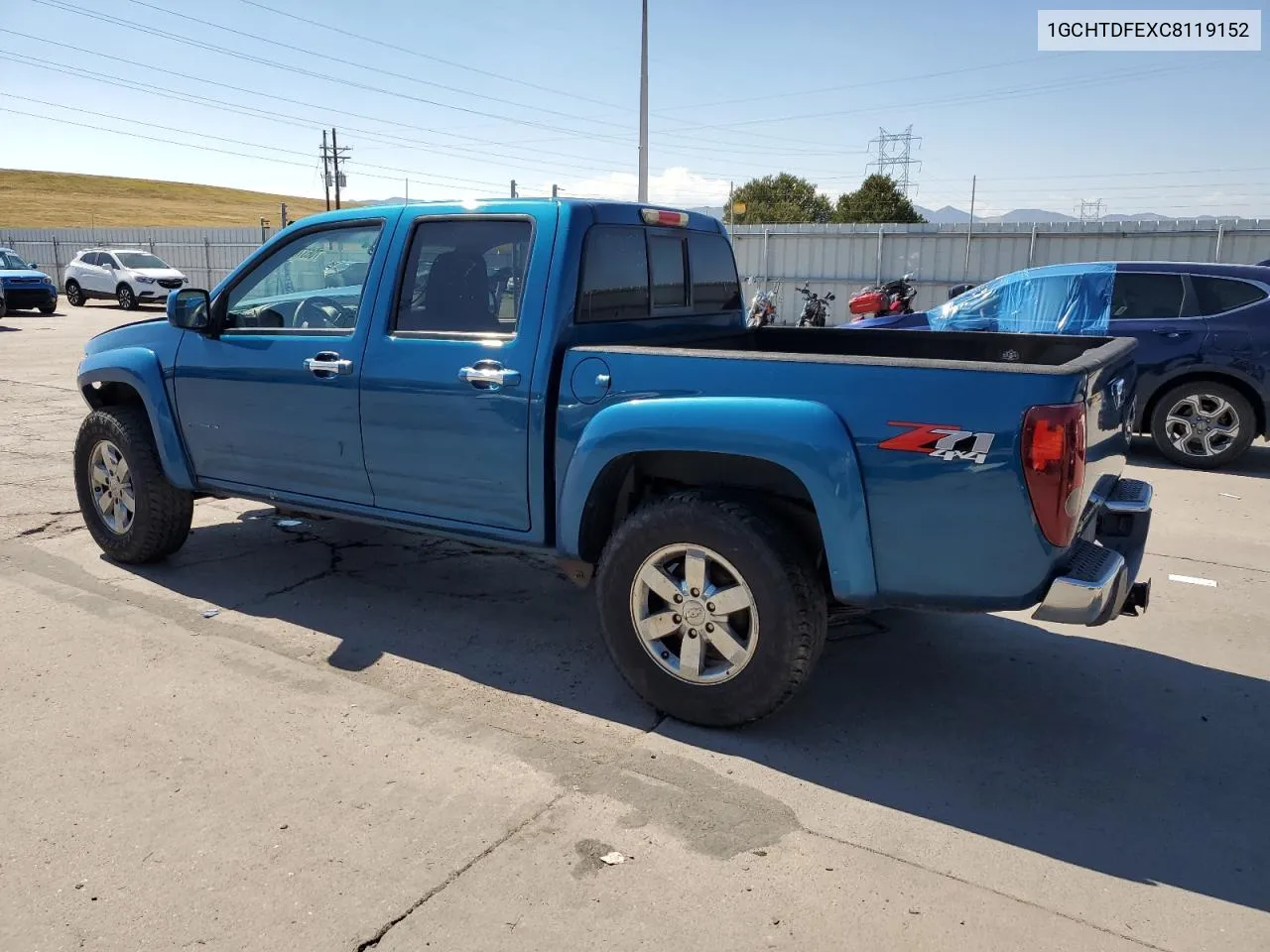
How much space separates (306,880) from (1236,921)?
2.52 meters

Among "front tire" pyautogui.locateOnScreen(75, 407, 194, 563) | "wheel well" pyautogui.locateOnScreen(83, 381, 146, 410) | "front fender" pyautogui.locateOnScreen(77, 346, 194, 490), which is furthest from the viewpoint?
"wheel well" pyautogui.locateOnScreen(83, 381, 146, 410)

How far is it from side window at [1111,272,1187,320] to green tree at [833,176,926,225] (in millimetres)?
54115

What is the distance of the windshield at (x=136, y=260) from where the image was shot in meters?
27.7

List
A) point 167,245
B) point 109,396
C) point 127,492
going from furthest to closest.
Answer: point 167,245, point 109,396, point 127,492

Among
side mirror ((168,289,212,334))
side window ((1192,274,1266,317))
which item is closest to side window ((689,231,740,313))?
side mirror ((168,289,212,334))

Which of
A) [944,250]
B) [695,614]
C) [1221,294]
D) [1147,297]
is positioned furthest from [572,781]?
[944,250]

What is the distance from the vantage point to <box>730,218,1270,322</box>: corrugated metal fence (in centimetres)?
1816

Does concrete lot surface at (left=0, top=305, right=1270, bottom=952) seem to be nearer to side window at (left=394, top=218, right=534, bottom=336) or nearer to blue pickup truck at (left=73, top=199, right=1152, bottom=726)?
blue pickup truck at (left=73, top=199, right=1152, bottom=726)

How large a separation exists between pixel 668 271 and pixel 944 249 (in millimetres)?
16879

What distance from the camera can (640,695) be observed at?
380cm

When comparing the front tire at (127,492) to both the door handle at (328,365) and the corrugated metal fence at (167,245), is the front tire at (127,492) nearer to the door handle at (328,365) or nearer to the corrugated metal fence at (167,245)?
the door handle at (328,365)

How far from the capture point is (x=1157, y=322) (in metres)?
8.67

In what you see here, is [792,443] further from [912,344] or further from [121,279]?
[121,279]

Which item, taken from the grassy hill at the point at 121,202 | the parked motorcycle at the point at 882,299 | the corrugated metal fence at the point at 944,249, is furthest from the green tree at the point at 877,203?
the parked motorcycle at the point at 882,299
